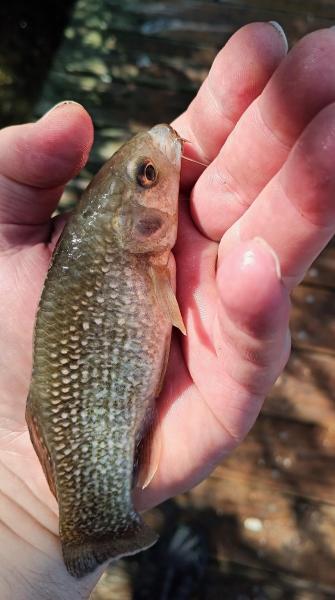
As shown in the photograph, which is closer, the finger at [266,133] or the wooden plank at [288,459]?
the finger at [266,133]

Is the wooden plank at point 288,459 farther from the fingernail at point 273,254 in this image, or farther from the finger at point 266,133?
the fingernail at point 273,254

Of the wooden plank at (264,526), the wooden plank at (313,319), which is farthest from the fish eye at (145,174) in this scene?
the wooden plank at (264,526)

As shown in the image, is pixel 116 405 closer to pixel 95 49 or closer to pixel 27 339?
pixel 27 339

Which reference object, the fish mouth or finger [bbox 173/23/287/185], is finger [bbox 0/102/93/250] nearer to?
the fish mouth

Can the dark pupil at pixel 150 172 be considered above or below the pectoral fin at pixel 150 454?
above

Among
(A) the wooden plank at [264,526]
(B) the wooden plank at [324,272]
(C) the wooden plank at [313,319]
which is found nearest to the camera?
(A) the wooden plank at [264,526]

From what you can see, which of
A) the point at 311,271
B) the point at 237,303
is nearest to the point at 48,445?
the point at 237,303

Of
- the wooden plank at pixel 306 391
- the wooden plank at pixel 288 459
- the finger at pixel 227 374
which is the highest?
the finger at pixel 227 374

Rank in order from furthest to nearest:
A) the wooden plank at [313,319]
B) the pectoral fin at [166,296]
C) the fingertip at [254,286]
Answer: the wooden plank at [313,319]
the pectoral fin at [166,296]
the fingertip at [254,286]
